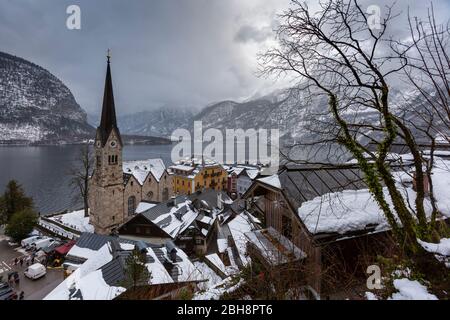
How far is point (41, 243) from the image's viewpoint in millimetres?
28906

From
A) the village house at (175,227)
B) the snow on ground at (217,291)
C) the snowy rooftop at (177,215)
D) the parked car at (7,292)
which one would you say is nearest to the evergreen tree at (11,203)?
the village house at (175,227)

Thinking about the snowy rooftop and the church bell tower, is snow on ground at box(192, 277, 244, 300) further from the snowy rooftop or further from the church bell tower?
the church bell tower

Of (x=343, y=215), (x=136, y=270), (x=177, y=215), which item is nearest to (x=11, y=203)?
(x=177, y=215)

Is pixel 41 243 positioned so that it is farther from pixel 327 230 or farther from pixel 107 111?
pixel 327 230

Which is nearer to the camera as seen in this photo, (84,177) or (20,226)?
(20,226)

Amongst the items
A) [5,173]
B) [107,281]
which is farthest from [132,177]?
[5,173]

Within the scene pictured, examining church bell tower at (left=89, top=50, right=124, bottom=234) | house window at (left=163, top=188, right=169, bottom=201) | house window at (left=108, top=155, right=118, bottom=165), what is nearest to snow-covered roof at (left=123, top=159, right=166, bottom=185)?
house window at (left=163, top=188, right=169, bottom=201)

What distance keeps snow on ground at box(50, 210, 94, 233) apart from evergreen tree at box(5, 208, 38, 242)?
16.0 feet

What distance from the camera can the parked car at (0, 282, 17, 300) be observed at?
1795 cm

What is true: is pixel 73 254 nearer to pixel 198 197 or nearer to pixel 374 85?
pixel 198 197

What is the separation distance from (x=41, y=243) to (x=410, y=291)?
35.6 meters

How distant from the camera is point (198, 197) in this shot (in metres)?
37.9

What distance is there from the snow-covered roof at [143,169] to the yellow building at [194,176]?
436 inches

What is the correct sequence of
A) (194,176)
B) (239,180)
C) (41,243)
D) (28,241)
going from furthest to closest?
(239,180)
(194,176)
(28,241)
(41,243)
